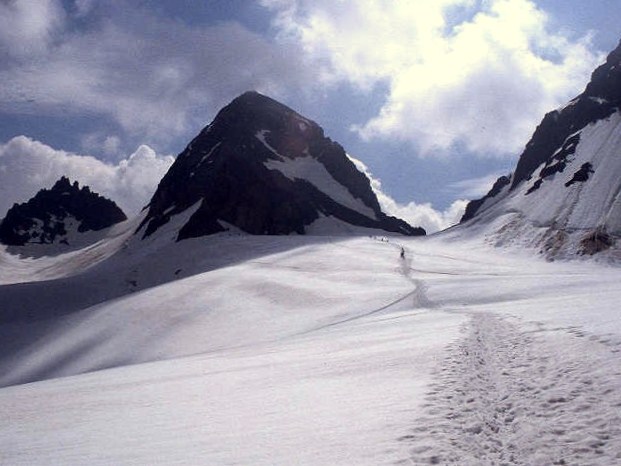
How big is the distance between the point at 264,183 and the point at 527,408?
13282 cm

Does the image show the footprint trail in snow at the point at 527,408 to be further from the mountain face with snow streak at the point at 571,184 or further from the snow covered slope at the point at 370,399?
the mountain face with snow streak at the point at 571,184

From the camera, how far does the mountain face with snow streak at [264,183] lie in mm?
130250

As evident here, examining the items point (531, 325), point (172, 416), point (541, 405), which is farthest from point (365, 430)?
point (531, 325)

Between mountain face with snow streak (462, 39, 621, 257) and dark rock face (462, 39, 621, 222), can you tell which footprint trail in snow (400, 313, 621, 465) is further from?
dark rock face (462, 39, 621, 222)

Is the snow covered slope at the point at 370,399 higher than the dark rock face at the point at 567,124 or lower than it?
lower

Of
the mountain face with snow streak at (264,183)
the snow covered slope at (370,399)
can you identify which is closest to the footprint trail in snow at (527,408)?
the snow covered slope at (370,399)

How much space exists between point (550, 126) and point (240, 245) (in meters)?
89.8

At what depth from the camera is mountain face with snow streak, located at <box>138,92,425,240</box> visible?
130250 mm

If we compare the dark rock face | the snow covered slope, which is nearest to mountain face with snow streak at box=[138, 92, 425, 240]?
the dark rock face

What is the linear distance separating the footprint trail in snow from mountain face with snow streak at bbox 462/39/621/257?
55641 millimetres

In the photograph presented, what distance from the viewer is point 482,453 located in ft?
21.2

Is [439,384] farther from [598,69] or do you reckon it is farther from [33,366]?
[598,69]

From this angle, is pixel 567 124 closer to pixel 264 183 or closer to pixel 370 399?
pixel 264 183

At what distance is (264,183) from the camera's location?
455ft
